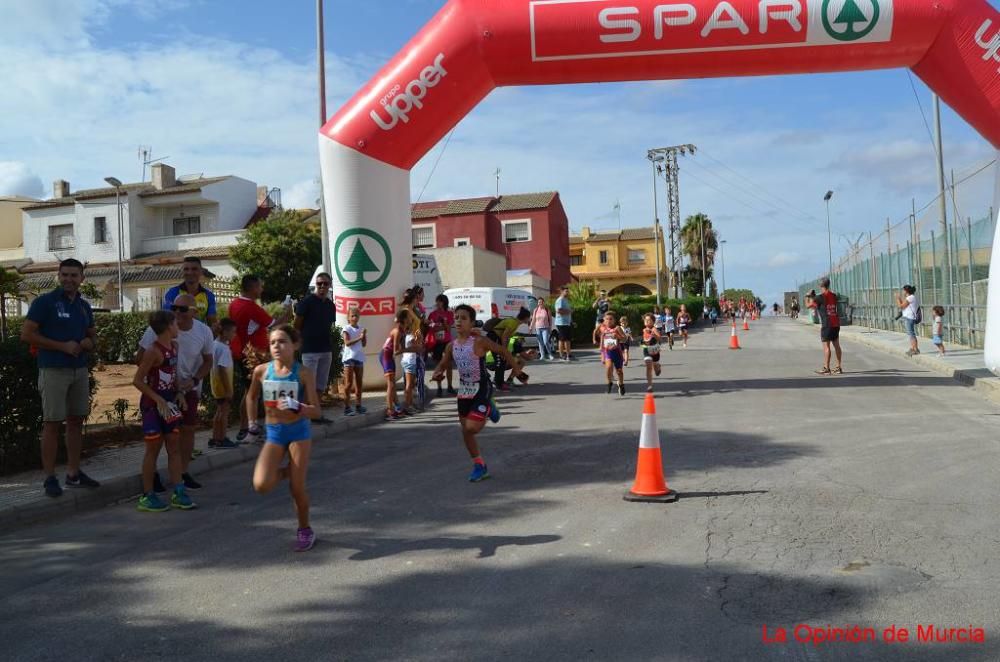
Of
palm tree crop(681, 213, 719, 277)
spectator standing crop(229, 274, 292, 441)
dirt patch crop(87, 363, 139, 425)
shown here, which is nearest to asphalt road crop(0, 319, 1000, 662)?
spectator standing crop(229, 274, 292, 441)

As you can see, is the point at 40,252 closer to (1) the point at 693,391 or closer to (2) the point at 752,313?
(1) the point at 693,391

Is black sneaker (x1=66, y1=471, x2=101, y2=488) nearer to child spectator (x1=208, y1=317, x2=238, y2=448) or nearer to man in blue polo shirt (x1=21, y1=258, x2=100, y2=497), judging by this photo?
man in blue polo shirt (x1=21, y1=258, x2=100, y2=497)

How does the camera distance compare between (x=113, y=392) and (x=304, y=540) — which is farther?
(x=113, y=392)

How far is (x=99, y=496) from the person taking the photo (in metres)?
6.98

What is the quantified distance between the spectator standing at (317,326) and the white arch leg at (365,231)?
123 inches

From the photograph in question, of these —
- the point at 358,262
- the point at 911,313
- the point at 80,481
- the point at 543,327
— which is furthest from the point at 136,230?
the point at 80,481

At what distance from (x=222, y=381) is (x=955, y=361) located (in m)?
14.6

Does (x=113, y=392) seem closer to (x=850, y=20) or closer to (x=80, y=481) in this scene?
(x=80, y=481)

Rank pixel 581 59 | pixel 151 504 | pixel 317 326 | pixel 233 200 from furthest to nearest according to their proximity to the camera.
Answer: pixel 233 200 < pixel 581 59 < pixel 317 326 < pixel 151 504

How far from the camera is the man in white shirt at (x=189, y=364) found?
6.94 meters

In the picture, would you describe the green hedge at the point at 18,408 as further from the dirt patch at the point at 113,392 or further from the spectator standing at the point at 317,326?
the spectator standing at the point at 317,326

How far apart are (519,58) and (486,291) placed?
10.6 m

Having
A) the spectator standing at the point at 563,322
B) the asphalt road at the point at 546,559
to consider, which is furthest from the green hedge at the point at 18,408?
the spectator standing at the point at 563,322

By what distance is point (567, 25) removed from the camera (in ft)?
40.8
